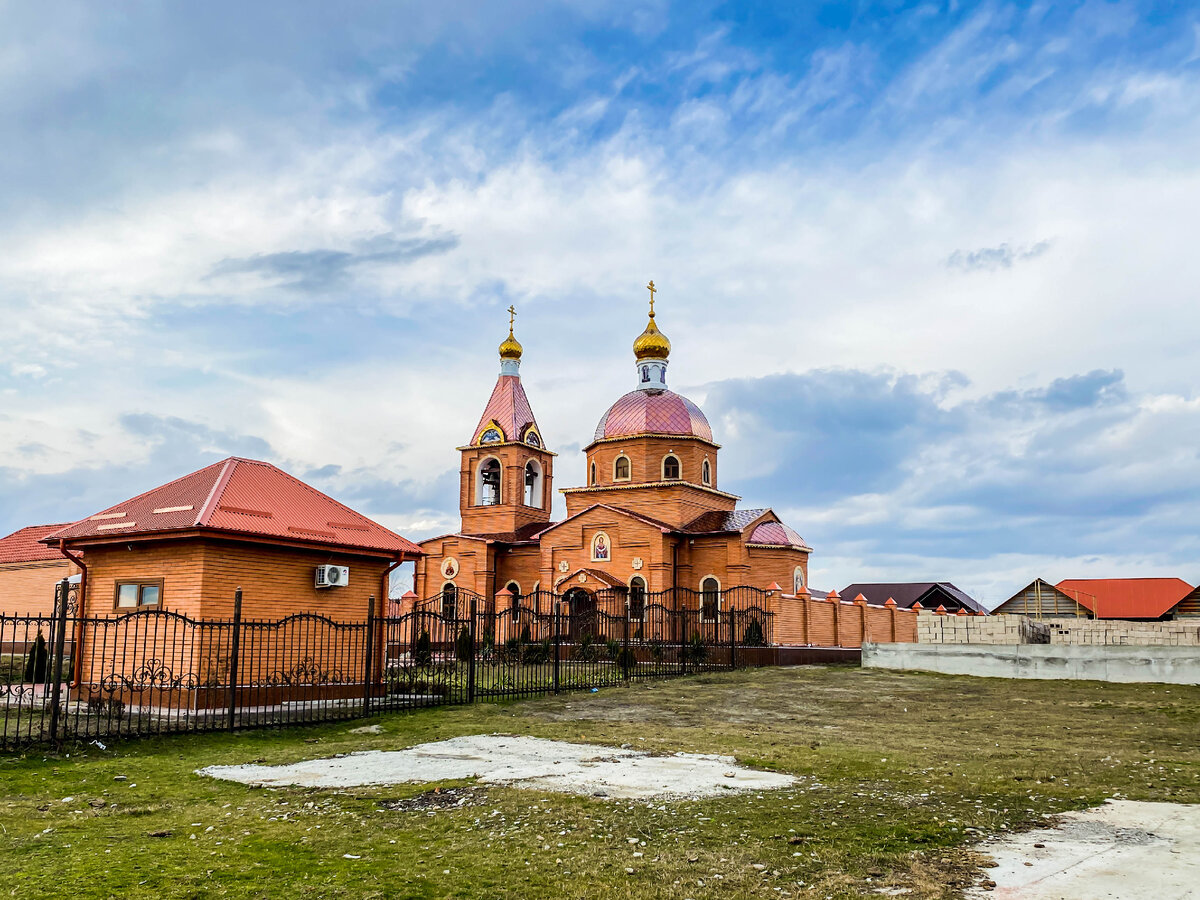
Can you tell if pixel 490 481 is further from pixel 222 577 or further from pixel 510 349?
pixel 222 577

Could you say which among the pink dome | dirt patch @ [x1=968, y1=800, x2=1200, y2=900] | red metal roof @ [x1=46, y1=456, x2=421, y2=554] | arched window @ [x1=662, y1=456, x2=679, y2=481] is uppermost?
Result: the pink dome

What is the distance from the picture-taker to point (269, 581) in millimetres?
15188

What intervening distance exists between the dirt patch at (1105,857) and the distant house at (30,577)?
28594 mm

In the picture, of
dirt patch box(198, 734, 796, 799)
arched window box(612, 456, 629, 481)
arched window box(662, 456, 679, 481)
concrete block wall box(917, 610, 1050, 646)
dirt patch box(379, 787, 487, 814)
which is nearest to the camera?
dirt patch box(379, 787, 487, 814)

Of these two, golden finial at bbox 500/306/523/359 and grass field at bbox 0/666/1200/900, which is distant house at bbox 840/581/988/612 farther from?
grass field at bbox 0/666/1200/900

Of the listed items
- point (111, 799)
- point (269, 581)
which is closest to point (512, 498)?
point (269, 581)

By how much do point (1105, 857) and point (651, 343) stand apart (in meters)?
35.6

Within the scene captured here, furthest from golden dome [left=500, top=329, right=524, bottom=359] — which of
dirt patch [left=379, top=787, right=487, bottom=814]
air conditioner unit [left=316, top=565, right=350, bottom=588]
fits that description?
dirt patch [left=379, top=787, right=487, bottom=814]

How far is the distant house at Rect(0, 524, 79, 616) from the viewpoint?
28.4 meters

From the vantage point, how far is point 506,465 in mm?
40125

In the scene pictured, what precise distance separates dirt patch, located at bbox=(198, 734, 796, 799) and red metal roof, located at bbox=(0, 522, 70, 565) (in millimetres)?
22365

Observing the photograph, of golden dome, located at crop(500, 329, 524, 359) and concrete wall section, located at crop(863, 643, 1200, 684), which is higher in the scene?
golden dome, located at crop(500, 329, 524, 359)

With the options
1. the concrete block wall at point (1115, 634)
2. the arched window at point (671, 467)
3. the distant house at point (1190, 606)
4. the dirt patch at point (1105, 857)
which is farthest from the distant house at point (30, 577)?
the distant house at point (1190, 606)

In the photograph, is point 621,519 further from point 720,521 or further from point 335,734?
point 335,734
